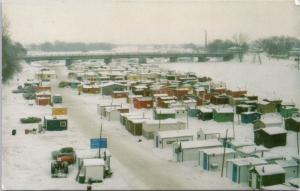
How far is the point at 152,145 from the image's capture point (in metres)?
21.6

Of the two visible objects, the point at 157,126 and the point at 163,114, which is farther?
the point at 163,114

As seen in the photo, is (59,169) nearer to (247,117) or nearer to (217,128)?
(217,128)

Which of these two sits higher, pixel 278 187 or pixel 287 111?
pixel 287 111

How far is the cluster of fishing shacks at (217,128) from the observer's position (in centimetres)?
1630

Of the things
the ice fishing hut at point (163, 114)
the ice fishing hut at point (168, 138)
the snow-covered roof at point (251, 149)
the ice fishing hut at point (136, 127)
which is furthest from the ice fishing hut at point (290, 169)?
the ice fishing hut at point (163, 114)

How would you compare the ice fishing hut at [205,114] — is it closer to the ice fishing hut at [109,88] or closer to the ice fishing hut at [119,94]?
the ice fishing hut at [119,94]

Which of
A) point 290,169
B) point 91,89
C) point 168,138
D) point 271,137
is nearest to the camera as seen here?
point 290,169

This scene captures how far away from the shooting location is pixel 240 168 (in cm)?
1603

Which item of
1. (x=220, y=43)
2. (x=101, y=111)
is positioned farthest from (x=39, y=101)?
(x=220, y=43)

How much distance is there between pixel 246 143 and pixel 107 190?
743 centimetres

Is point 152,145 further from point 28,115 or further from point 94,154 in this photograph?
point 28,115

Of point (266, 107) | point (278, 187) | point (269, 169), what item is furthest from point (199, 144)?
point (266, 107)

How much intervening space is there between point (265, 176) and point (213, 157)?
2534 mm

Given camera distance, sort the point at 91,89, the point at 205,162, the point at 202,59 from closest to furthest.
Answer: the point at 205,162 < the point at 91,89 < the point at 202,59
